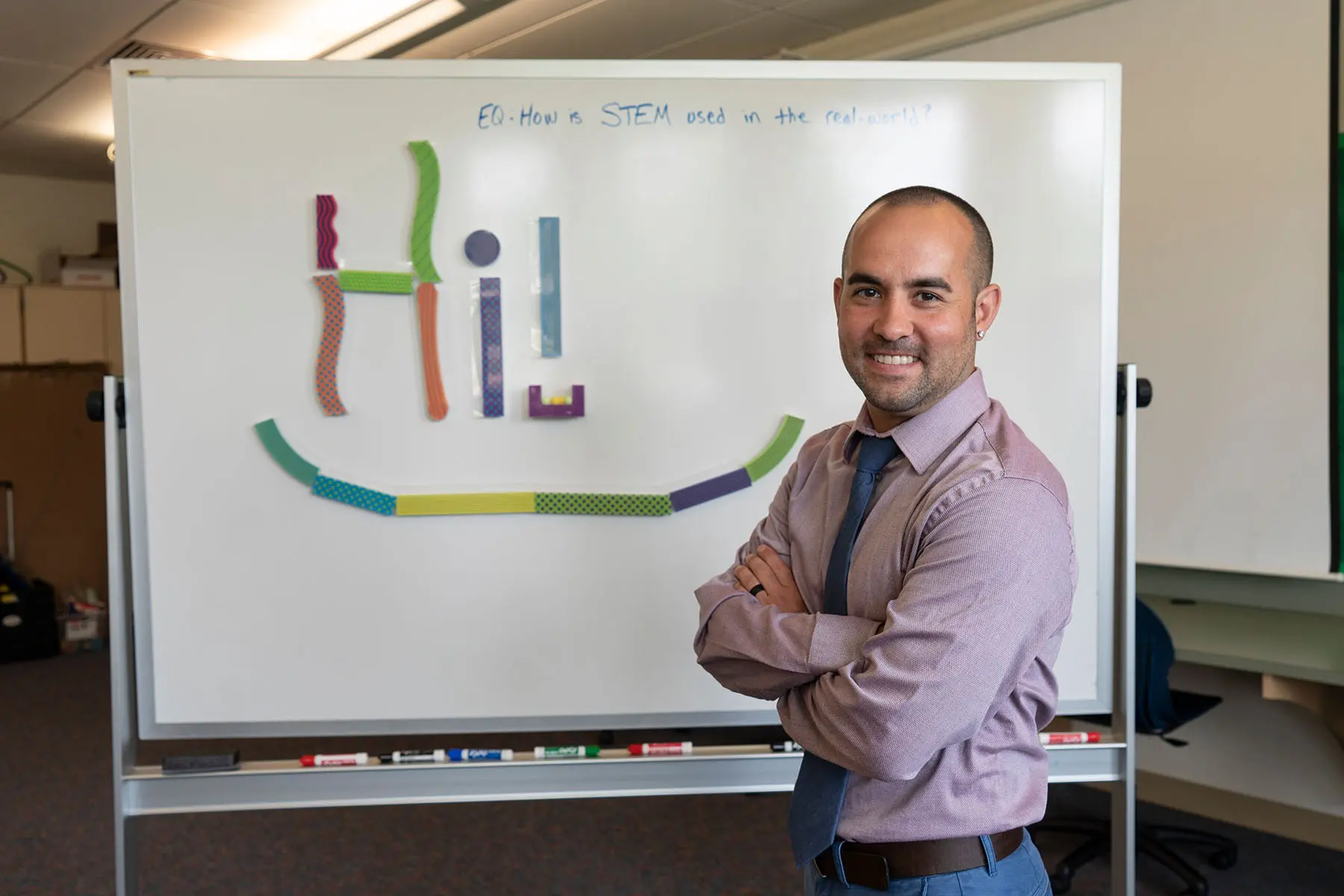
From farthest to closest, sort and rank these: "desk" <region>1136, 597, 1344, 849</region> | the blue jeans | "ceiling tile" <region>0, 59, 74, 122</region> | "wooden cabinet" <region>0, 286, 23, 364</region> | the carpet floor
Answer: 1. "wooden cabinet" <region>0, 286, 23, 364</region>
2. "ceiling tile" <region>0, 59, 74, 122</region>
3. the carpet floor
4. "desk" <region>1136, 597, 1344, 849</region>
5. the blue jeans

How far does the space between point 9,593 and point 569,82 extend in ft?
17.0

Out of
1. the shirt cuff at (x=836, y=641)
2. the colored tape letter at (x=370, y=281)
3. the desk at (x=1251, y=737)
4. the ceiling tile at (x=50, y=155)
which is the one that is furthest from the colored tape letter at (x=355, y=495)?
the ceiling tile at (x=50, y=155)

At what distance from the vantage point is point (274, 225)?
6.30 ft

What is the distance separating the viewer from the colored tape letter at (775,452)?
1.99 metres

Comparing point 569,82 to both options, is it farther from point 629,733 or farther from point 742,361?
point 629,733

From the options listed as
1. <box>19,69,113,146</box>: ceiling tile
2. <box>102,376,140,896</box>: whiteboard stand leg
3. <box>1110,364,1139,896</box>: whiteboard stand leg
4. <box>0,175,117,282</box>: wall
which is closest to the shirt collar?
<box>1110,364,1139,896</box>: whiteboard stand leg

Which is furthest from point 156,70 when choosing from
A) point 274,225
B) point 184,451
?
point 184,451

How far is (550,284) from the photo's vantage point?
1952 mm

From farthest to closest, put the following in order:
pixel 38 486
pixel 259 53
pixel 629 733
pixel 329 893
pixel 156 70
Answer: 1. pixel 38 486
2. pixel 259 53
3. pixel 629 733
4. pixel 329 893
5. pixel 156 70

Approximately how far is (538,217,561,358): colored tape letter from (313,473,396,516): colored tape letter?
1.26ft

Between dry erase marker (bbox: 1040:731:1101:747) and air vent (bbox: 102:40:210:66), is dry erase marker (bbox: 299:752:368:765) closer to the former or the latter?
dry erase marker (bbox: 1040:731:1101:747)

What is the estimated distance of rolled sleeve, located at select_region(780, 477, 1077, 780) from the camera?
1.09 meters

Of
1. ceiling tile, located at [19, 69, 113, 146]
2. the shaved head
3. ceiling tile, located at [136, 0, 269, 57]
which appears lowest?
the shaved head

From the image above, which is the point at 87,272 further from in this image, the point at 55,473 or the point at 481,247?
the point at 481,247
